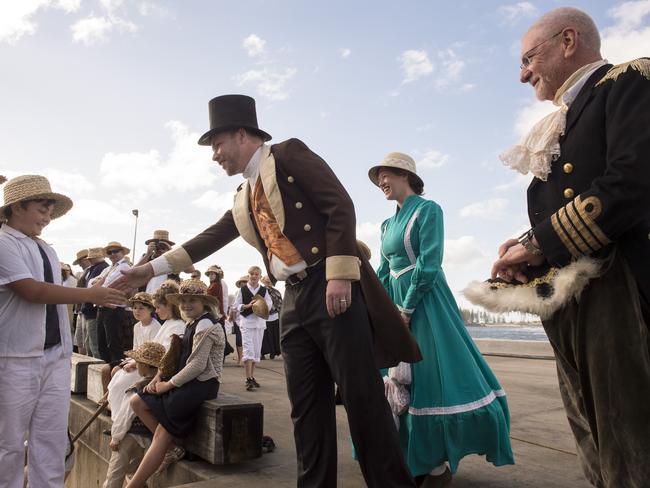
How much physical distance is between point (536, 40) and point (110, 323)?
6.88 meters

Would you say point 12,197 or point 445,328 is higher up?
point 12,197

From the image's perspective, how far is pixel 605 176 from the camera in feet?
4.60

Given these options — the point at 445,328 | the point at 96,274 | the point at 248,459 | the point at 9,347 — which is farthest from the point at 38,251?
the point at 96,274

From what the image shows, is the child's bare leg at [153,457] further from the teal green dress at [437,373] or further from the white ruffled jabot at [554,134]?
the white ruffled jabot at [554,134]

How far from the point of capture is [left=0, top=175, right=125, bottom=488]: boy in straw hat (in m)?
3.03

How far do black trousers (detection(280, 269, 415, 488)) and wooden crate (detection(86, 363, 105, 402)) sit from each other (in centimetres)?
455

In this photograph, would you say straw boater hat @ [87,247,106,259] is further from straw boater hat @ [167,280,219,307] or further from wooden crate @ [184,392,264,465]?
wooden crate @ [184,392,264,465]


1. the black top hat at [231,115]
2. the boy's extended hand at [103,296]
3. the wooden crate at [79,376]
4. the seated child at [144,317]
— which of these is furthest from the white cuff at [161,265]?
the wooden crate at [79,376]

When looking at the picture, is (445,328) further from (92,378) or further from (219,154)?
(92,378)

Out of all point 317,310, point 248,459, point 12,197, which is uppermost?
point 12,197

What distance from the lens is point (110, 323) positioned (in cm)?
714

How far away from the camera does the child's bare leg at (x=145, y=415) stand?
4.04 meters

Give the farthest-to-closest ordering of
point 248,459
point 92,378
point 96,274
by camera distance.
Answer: point 96,274 < point 92,378 < point 248,459

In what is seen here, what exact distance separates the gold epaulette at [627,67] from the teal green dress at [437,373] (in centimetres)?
149
